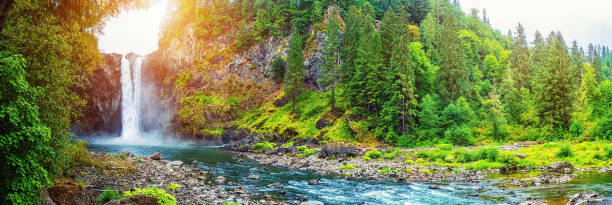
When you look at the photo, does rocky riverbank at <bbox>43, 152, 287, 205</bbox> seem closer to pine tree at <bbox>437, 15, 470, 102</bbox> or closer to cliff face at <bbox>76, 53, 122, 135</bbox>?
pine tree at <bbox>437, 15, 470, 102</bbox>

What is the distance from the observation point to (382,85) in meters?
42.6

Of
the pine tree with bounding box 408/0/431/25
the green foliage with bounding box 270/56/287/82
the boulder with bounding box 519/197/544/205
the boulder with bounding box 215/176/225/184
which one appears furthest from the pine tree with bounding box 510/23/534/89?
the boulder with bounding box 215/176/225/184

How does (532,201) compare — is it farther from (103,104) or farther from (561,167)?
(103,104)

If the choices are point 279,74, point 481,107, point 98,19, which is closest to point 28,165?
point 98,19

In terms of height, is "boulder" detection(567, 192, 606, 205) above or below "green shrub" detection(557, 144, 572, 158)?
below

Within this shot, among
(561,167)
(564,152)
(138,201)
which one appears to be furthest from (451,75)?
(138,201)

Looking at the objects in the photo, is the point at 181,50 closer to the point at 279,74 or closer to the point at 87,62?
the point at 279,74

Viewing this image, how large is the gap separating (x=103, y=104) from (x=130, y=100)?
5.49 m

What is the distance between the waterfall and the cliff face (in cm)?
145

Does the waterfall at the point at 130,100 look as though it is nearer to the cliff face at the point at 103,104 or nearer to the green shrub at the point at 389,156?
the cliff face at the point at 103,104

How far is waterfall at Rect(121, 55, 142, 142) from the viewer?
71.4m

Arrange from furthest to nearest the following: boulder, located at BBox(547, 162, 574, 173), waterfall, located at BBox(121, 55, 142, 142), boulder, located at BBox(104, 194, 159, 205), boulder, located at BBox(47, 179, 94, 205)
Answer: waterfall, located at BBox(121, 55, 142, 142)
boulder, located at BBox(547, 162, 574, 173)
boulder, located at BBox(47, 179, 94, 205)
boulder, located at BBox(104, 194, 159, 205)

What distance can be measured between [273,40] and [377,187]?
177 ft

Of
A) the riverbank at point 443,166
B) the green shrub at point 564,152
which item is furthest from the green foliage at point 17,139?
the green shrub at point 564,152
